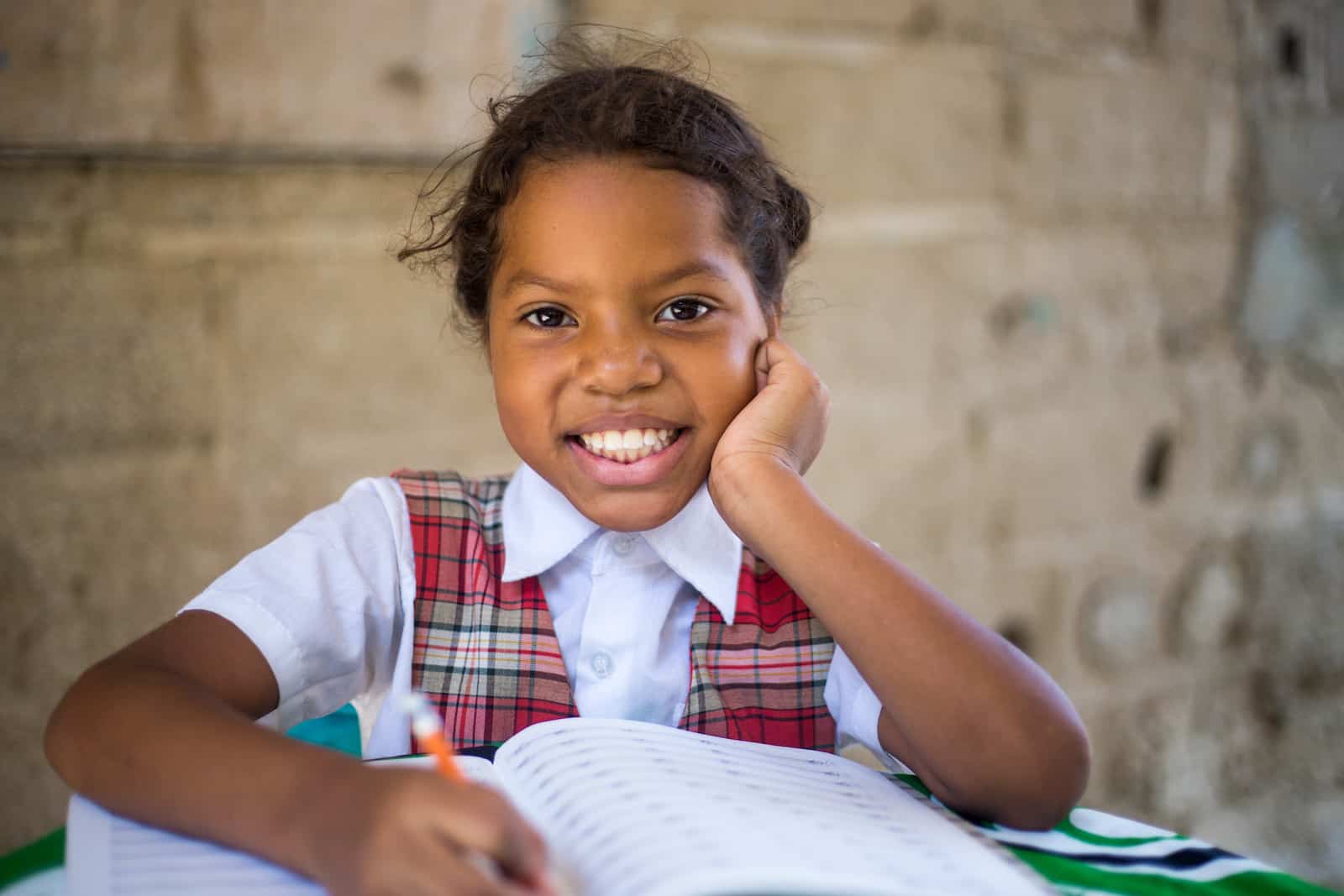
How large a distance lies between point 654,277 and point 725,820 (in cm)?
47

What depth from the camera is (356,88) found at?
1485mm

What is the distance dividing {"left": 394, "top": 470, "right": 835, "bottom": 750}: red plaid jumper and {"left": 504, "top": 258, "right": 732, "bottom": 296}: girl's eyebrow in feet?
0.71

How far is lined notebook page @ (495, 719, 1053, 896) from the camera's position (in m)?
0.57

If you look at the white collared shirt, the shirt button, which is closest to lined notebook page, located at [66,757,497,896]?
the white collared shirt

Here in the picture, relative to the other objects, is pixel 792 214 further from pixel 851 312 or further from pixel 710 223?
pixel 851 312

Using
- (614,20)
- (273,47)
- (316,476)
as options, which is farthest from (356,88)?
(316,476)

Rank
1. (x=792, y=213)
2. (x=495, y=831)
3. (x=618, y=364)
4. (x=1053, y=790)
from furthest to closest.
→ (x=792, y=213), (x=618, y=364), (x=1053, y=790), (x=495, y=831)

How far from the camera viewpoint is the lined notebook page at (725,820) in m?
0.57

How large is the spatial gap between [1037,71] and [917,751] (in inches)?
60.2

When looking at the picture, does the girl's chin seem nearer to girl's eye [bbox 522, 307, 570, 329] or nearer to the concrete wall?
girl's eye [bbox 522, 307, 570, 329]

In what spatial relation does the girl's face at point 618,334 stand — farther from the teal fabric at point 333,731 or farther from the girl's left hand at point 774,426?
the teal fabric at point 333,731

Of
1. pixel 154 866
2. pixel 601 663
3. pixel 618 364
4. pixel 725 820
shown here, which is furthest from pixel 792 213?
pixel 154 866

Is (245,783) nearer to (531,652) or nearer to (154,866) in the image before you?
(154,866)

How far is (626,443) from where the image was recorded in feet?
3.19
